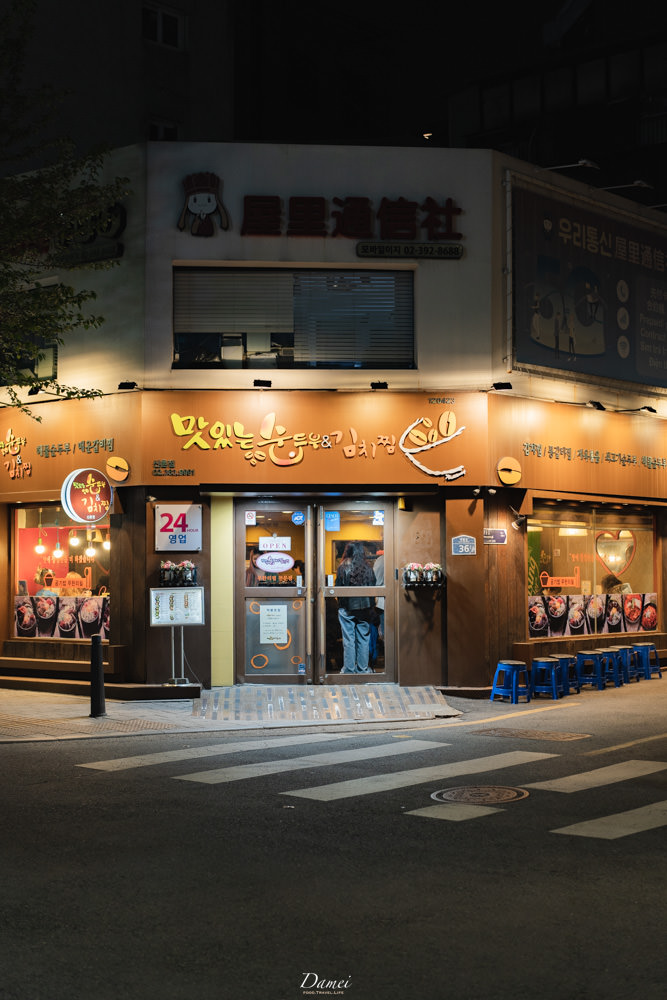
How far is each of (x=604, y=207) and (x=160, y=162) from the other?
8.25m

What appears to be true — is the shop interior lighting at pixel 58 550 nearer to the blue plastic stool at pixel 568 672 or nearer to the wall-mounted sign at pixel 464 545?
the wall-mounted sign at pixel 464 545

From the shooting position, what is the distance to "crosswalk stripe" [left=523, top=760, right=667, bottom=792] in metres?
9.88

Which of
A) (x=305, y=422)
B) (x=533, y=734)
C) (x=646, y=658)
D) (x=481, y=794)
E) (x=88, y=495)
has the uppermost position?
(x=305, y=422)

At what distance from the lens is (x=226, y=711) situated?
50.1 ft

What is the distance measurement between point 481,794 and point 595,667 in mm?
9196

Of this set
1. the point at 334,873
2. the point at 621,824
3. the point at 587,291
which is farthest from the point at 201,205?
the point at 334,873

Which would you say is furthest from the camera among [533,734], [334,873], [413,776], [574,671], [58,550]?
[58,550]

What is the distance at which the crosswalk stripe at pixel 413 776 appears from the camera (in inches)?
378

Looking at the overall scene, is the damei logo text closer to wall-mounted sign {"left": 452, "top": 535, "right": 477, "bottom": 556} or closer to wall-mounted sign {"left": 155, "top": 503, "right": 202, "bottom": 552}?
wall-mounted sign {"left": 155, "top": 503, "right": 202, "bottom": 552}

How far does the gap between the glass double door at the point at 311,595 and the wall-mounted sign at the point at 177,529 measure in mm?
759

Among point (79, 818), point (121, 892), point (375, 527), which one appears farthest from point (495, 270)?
point (121, 892)

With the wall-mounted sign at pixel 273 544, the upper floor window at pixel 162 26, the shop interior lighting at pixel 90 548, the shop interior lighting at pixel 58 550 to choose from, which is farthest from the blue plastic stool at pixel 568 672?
the upper floor window at pixel 162 26

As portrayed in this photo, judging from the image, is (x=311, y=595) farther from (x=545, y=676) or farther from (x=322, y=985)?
(x=322, y=985)

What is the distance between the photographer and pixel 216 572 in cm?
1738
